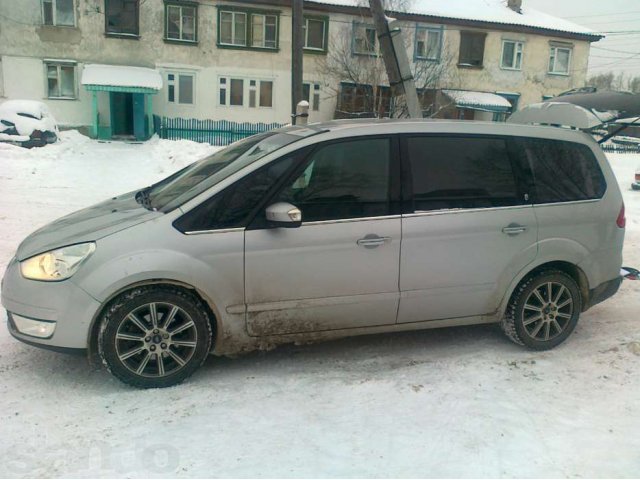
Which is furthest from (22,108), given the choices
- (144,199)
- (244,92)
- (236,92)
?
(144,199)

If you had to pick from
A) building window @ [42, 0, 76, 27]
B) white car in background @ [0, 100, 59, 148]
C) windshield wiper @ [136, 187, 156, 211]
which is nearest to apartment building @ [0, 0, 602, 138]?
building window @ [42, 0, 76, 27]

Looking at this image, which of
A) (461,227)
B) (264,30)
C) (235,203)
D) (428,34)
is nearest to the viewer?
(235,203)

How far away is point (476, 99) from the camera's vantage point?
27.2 meters

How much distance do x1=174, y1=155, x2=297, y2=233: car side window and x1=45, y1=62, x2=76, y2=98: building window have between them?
23374 mm

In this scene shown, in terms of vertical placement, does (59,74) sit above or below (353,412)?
above

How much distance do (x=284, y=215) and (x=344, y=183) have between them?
1.77 ft

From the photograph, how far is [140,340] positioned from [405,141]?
7.41ft

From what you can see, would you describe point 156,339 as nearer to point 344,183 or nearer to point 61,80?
point 344,183

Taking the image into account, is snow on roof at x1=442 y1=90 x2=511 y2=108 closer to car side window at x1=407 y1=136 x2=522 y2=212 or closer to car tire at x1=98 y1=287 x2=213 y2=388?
car side window at x1=407 y1=136 x2=522 y2=212

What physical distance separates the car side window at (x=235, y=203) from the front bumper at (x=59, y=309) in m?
0.74

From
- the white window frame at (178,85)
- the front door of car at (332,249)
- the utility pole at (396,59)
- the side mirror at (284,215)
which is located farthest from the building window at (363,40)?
the side mirror at (284,215)

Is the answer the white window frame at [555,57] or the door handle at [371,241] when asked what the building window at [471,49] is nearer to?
the white window frame at [555,57]

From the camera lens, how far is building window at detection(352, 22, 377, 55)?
84.5ft

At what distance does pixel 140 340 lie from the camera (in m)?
3.49
